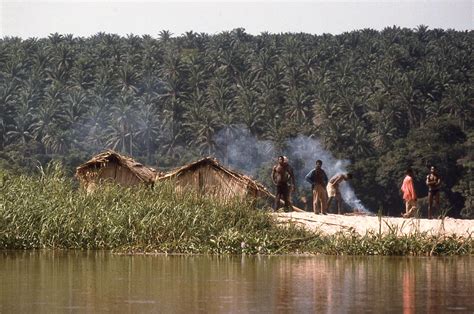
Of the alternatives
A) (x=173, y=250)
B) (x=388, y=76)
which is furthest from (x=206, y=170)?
(x=388, y=76)

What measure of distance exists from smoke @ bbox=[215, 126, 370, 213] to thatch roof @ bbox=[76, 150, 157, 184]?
36.9 m

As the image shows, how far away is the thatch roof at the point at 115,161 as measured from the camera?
26422 millimetres

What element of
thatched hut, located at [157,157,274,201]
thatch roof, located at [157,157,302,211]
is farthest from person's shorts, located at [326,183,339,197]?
thatched hut, located at [157,157,274,201]

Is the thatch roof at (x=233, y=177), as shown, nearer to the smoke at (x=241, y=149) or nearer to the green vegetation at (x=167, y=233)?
the green vegetation at (x=167, y=233)

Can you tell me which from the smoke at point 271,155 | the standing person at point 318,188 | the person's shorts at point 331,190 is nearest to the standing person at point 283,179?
the standing person at point 318,188

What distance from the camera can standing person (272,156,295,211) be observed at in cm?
2500

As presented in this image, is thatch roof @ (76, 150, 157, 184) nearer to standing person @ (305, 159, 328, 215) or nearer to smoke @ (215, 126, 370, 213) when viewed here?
standing person @ (305, 159, 328, 215)

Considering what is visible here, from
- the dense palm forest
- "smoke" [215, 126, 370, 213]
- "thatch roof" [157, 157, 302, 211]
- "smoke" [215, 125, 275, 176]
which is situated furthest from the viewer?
"smoke" [215, 125, 275, 176]

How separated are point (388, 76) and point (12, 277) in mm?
79039

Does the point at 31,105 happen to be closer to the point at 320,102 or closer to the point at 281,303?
the point at 320,102

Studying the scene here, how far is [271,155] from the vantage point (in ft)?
261

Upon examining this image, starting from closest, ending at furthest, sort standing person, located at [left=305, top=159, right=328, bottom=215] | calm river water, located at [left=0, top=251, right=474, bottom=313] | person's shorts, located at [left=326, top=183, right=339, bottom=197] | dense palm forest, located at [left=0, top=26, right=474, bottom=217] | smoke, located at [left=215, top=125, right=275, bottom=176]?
calm river water, located at [left=0, top=251, right=474, bottom=313], standing person, located at [left=305, top=159, right=328, bottom=215], person's shorts, located at [left=326, top=183, right=339, bottom=197], dense palm forest, located at [left=0, top=26, right=474, bottom=217], smoke, located at [left=215, top=125, right=275, bottom=176]

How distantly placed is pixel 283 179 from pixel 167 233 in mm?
4959

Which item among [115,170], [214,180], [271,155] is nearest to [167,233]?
[214,180]
